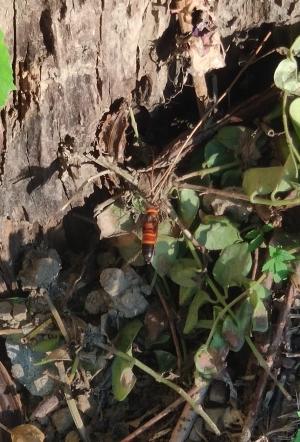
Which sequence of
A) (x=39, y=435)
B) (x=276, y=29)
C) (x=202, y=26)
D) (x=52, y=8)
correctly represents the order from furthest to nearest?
1. (x=39, y=435)
2. (x=276, y=29)
3. (x=202, y=26)
4. (x=52, y=8)

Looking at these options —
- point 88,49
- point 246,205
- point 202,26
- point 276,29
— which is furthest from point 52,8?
point 246,205

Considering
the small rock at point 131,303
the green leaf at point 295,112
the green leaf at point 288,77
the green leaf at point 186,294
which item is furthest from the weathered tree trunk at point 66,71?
the green leaf at point 186,294

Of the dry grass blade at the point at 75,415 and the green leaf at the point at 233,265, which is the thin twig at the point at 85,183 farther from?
the dry grass blade at the point at 75,415

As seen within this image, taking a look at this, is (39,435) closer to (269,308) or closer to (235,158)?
(269,308)

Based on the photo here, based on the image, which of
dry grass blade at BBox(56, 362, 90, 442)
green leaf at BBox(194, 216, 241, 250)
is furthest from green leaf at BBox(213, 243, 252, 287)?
dry grass blade at BBox(56, 362, 90, 442)

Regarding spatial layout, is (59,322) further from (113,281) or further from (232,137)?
(232,137)

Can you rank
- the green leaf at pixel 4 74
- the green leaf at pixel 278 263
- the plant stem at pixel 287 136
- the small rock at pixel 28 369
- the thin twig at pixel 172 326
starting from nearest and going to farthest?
the green leaf at pixel 4 74 → the plant stem at pixel 287 136 → the green leaf at pixel 278 263 → the thin twig at pixel 172 326 → the small rock at pixel 28 369

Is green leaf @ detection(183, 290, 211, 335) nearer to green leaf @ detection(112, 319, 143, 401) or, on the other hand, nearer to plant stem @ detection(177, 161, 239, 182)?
green leaf @ detection(112, 319, 143, 401)

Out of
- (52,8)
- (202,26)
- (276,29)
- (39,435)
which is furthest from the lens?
(39,435)
